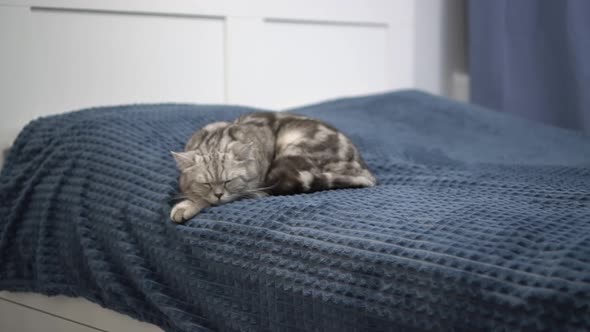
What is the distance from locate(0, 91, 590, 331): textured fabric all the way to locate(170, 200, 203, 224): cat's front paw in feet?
0.05

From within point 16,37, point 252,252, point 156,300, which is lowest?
point 156,300

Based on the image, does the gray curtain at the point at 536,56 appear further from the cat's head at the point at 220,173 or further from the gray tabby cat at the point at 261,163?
the cat's head at the point at 220,173

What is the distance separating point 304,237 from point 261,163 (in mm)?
375

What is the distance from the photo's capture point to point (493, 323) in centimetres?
82

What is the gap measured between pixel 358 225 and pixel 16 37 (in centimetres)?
104

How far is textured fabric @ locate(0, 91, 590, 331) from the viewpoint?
87cm

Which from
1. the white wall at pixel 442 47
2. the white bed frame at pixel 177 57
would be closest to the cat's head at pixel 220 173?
the white bed frame at pixel 177 57

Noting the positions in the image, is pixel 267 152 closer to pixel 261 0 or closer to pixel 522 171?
pixel 522 171

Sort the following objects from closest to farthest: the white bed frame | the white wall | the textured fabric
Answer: the textured fabric, the white bed frame, the white wall

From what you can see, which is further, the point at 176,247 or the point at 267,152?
the point at 267,152

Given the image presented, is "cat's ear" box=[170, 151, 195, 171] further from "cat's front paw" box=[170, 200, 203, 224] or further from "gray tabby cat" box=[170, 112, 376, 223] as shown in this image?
"cat's front paw" box=[170, 200, 203, 224]

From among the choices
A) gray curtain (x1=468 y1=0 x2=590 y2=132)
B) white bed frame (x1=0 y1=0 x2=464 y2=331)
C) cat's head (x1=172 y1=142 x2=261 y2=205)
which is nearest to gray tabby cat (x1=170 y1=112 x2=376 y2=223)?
cat's head (x1=172 y1=142 x2=261 y2=205)

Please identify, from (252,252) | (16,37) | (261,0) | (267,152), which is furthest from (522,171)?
(16,37)

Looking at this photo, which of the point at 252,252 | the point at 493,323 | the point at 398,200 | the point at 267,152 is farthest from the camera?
the point at 267,152
